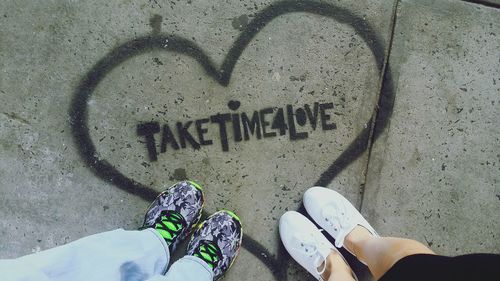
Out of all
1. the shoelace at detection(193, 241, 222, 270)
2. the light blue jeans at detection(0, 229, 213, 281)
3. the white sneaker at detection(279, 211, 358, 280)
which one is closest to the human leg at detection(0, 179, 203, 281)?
the light blue jeans at detection(0, 229, 213, 281)

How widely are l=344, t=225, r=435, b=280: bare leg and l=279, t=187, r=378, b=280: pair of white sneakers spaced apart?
40 mm

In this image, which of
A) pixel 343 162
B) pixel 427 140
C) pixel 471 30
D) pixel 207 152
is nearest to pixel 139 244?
pixel 207 152

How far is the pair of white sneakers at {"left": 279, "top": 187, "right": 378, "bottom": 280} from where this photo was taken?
6.91 ft

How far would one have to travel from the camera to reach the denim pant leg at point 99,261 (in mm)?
1491

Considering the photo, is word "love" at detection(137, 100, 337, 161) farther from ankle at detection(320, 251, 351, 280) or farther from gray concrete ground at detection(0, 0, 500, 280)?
ankle at detection(320, 251, 351, 280)

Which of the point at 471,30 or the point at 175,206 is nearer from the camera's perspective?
the point at 175,206

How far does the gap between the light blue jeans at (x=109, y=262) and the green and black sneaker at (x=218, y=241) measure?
0.08m

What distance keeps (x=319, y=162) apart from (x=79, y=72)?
3.80 ft

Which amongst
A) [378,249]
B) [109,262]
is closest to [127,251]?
[109,262]

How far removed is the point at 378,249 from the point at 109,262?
1.05 metres

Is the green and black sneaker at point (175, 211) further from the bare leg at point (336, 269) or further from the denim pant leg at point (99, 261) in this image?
the bare leg at point (336, 269)

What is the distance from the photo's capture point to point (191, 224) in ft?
7.07

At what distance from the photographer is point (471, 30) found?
89.3 inches

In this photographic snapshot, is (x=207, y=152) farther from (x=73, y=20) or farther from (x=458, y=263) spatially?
(x=458, y=263)
